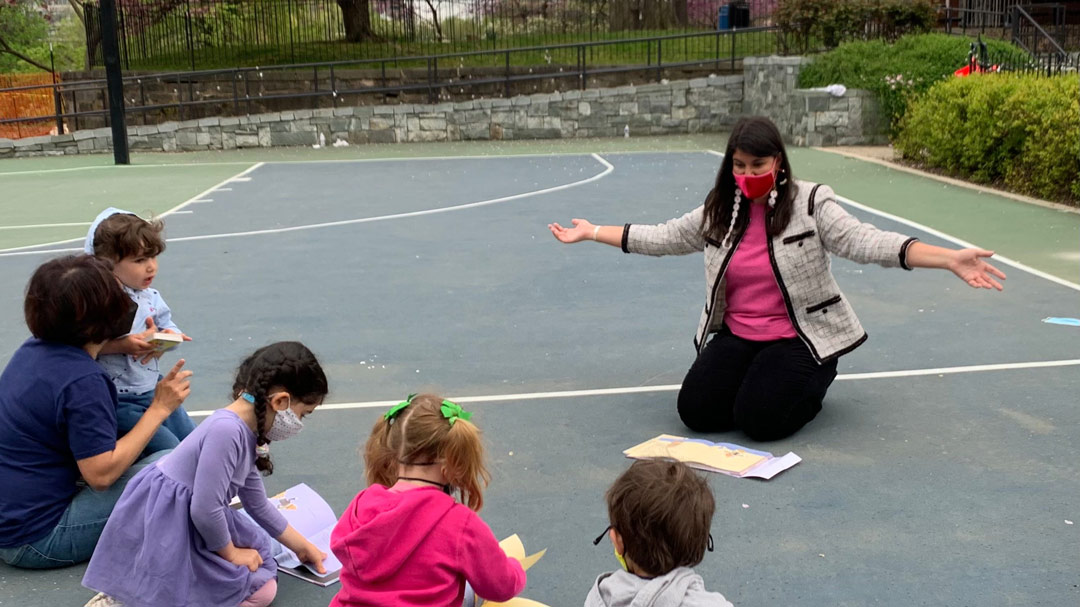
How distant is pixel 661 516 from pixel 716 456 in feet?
7.36

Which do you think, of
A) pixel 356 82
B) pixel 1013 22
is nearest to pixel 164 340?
pixel 1013 22

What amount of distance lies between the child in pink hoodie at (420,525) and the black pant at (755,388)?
7.04 ft

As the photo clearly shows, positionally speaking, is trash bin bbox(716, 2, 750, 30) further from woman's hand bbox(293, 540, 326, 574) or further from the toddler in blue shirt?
woman's hand bbox(293, 540, 326, 574)

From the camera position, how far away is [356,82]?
77.5 ft

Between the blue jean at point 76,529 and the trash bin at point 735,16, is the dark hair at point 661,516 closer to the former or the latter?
the blue jean at point 76,529

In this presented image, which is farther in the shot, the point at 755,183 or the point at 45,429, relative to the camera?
the point at 755,183

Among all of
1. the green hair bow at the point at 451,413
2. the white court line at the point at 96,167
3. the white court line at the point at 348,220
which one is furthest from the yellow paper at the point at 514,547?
the white court line at the point at 96,167

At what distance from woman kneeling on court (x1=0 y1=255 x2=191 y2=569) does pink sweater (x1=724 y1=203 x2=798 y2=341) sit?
2.52m

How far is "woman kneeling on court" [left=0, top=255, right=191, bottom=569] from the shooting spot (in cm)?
340

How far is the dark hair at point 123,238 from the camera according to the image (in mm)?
3977

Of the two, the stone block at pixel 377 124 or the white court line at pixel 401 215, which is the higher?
the stone block at pixel 377 124

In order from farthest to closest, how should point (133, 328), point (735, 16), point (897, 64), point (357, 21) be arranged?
point (357, 21), point (735, 16), point (897, 64), point (133, 328)

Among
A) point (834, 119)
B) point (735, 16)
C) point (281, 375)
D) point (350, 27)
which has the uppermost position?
point (350, 27)

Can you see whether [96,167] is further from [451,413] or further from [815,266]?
[451,413]
